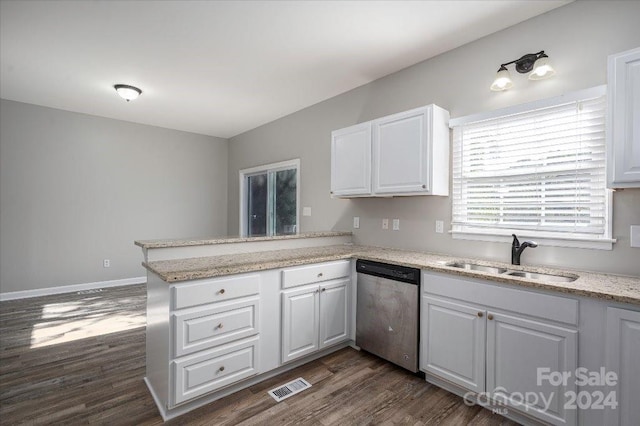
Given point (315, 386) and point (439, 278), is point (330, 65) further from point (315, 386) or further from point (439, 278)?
point (315, 386)

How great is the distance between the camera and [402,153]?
277 centimetres

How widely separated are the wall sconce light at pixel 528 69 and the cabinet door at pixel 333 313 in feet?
6.53

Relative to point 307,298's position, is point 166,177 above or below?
above

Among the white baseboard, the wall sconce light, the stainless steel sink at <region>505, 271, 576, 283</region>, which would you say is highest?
the wall sconce light

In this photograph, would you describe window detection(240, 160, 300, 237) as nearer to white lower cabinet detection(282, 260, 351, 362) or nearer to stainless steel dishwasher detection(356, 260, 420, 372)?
white lower cabinet detection(282, 260, 351, 362)

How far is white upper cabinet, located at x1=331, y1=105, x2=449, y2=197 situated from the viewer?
2.63 m

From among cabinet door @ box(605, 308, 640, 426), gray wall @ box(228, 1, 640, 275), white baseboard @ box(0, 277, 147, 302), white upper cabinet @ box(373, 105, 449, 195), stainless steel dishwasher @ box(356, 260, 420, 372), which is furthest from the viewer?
white baseboard @ box(0, 277, 147, 302)

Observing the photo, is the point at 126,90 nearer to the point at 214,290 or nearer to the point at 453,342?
the point at 214,290

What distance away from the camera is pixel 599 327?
160 cm

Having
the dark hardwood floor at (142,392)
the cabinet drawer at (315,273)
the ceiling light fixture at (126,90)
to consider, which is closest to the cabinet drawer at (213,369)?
the dark hardwood floor at (142,392)

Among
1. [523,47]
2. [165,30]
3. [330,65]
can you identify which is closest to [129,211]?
[165,30]

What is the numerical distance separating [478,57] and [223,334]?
9.59 ft

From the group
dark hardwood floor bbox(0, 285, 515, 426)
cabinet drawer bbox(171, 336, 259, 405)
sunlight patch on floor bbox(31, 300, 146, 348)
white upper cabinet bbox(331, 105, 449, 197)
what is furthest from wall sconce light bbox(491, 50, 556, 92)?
sunlight patch on floor bbox(31, 300, 146, 348)

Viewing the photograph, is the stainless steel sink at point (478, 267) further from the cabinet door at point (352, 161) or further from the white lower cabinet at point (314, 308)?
the cabinet door at point (352, 161)
